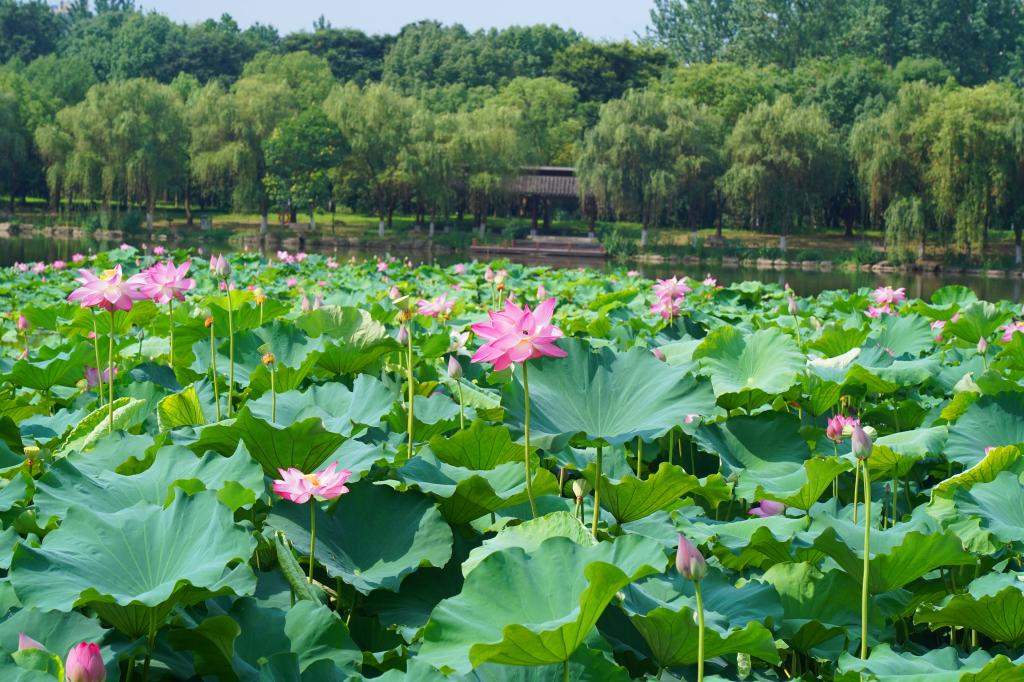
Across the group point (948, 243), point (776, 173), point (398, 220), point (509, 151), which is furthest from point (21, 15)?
point (948, 243)

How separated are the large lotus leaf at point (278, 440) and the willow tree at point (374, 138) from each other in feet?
96.1

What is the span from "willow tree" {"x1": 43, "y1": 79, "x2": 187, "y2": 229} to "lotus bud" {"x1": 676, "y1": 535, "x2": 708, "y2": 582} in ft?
98.7

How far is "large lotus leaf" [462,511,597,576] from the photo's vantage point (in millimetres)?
1156

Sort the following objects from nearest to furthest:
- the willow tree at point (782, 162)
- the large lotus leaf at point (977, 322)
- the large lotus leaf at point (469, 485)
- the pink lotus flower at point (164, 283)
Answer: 1. the large lotus leaf at point (469, 485)
2. the pink lotus flower at point (164, 283)
3. the large lotus leaf at point (977, 322)
4. the willow tree at point (782, 162)

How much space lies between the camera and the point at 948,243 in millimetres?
23766

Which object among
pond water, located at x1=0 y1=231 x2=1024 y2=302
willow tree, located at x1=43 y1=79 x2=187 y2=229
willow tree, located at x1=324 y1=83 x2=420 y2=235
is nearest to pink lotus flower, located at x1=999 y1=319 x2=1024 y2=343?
pond water, located at x1=0 y1=231 x2=1024 y2=302

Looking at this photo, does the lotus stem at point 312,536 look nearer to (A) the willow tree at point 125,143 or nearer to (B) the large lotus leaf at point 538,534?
(B) the large lotus leaf at point 538,534

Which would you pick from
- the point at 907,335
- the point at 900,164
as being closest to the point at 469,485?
the point at 907,335

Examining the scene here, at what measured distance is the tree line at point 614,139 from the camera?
23.9 metres

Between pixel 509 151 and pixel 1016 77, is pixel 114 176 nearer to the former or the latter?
pixel 509 151

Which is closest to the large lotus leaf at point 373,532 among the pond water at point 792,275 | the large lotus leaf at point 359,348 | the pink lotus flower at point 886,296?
the large lotus leaf at point 359,348

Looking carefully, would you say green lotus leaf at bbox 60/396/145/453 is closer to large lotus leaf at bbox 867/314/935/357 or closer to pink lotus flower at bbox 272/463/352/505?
pink lotus flower at bbox 272/463/352/505

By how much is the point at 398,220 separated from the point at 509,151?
5.96 metres

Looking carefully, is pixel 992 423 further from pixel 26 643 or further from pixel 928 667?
pixel 26 643
